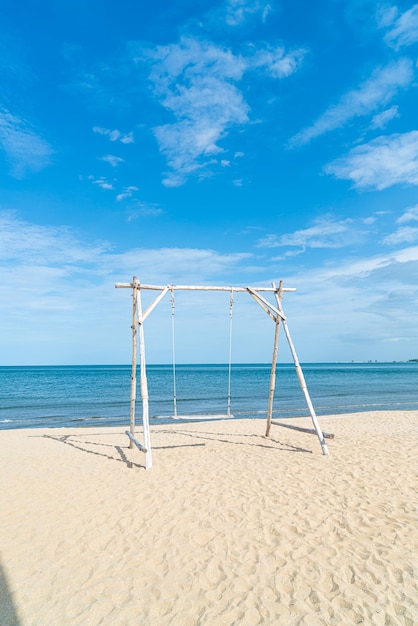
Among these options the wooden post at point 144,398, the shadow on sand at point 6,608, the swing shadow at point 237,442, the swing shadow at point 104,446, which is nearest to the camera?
the shadow on sand at point 6,608

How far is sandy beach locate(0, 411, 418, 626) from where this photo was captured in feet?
11.9

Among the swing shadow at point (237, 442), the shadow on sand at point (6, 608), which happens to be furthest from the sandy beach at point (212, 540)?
the swing shadow at point (237, 442)

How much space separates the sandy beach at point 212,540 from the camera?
3631 millimetres

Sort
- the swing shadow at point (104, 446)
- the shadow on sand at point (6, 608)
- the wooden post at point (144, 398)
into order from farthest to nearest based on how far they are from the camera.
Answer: the swing shadow at point (104, 446), the wooden post at point (144, 398), the shadow on sand at point (6, 608)

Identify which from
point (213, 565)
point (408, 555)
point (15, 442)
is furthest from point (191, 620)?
point (15, 442)

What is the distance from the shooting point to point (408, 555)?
4.41 m

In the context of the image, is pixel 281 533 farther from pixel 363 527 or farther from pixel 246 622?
pixel 246 622

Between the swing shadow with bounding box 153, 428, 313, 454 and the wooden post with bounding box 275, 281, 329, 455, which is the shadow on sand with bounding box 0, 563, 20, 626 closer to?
the wooden post with bounding box 275, 281, 329, 455

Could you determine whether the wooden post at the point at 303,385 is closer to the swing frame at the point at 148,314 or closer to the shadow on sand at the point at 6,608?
the swing frame at the point at 148,314

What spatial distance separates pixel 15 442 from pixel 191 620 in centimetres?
1034

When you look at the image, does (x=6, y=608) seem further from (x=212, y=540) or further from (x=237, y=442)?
(x=237, y=442)

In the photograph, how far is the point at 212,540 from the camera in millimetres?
4879

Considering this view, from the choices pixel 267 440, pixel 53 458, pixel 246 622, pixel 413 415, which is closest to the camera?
pixel 246 622

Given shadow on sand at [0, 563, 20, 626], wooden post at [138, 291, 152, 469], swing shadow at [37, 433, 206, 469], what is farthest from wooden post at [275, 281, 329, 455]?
shadow on sand at [0, 563, 20, 626]
